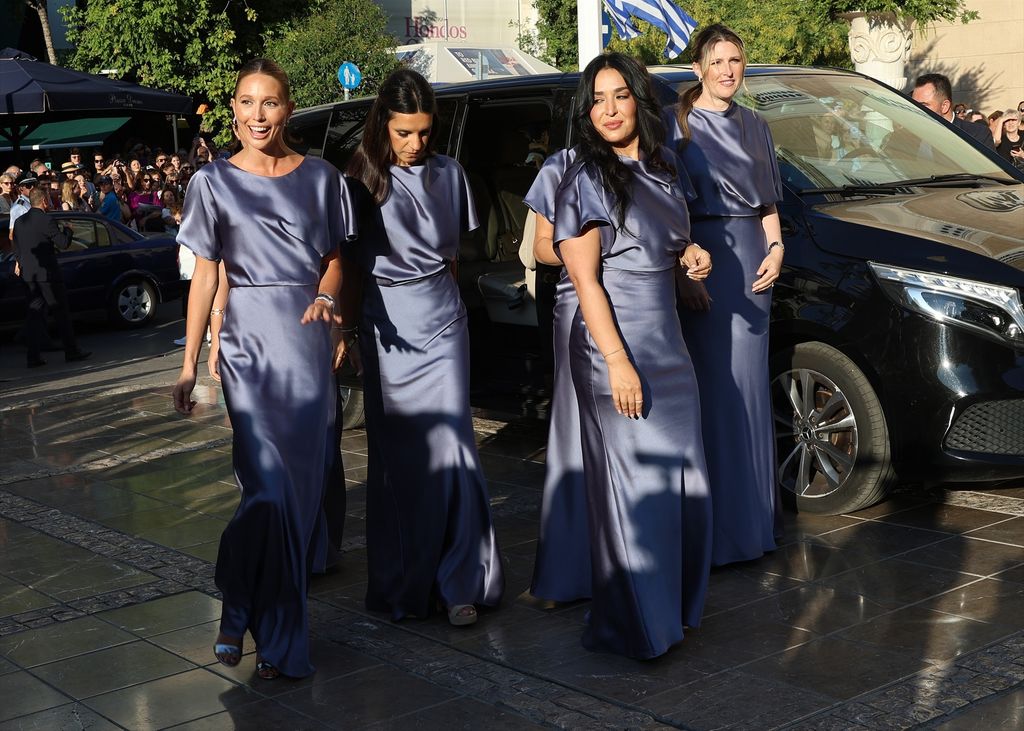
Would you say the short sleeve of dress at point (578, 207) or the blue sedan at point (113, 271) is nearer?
the short sleeve of dress at point (578, 207)

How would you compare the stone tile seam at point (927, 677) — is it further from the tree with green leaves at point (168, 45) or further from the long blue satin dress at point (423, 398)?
the tree with green leaves at point (168, 45)

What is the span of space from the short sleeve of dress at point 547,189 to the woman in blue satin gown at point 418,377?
0.37 m

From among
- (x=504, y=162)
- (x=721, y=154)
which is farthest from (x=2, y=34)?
(x=721, y=154)

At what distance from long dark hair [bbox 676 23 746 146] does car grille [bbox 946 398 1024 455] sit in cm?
153

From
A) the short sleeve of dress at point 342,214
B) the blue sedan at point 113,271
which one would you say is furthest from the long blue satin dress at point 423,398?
the blue sedan at point 113,271

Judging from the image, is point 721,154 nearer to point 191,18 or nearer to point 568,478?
point 568,478

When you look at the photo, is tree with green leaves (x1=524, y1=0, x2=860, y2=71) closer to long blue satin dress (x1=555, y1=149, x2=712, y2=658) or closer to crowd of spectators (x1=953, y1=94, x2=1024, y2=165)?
crowd of spectators (x1=953, y1=94, x2=1024, y2=165)

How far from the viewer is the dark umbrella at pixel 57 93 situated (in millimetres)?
17625

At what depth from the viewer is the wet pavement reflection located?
4035 mm

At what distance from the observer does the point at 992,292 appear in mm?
5320

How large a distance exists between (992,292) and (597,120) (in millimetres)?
1863

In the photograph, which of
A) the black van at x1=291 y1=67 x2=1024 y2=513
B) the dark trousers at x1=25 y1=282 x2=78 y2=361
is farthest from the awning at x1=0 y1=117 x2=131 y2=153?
the black van at x1=291 y1=67 x2=1024 y2=513

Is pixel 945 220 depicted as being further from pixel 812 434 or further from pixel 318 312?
pixel 318 312

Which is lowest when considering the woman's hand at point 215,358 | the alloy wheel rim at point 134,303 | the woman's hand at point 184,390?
the alloy wheel rim at point 134,303
